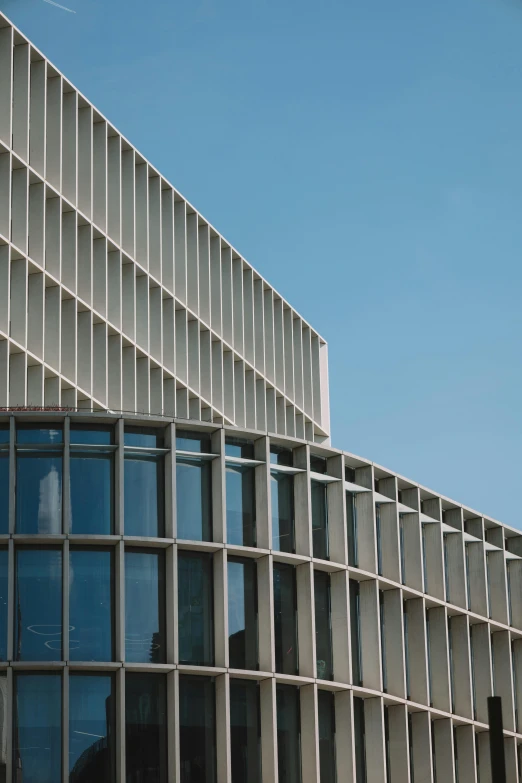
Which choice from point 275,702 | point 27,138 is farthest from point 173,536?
point 27,138

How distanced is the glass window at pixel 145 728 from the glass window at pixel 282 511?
511 cm

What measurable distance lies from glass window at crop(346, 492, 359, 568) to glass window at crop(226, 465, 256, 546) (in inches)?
143

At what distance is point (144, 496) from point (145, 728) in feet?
18.4

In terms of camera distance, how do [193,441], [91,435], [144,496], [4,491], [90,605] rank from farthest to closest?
[193,441] < [144,496] < [91,435] < [4,491] < [90,605]

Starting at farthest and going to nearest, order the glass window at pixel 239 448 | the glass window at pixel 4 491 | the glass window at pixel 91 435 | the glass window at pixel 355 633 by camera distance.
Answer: the glass window at pixel 355 633
the glass window at pixel 239 448
the glass window at pixel 91 435
the glass window at pixel 4 491

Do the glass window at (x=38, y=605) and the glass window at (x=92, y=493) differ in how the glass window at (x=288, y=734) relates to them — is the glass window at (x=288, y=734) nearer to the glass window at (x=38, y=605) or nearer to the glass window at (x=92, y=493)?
the glass window at (x=38, y=605)

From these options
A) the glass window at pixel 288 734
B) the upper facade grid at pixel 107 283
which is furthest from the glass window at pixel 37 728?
the upper facade grid at pixel 107 283

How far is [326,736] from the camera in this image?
36.2 metres

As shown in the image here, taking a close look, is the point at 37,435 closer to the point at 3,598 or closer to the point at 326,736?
the point at 3,598

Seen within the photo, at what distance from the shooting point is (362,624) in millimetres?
38750

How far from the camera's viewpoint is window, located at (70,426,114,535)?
34.0 meters

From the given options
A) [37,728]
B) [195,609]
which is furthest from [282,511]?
[37,728]

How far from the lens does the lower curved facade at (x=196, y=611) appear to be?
3256 cm

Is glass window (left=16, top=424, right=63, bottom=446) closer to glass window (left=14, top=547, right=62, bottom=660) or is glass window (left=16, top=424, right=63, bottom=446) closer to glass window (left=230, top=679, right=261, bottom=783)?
glass window (left=14, top=547, right=62, bottom=660)
